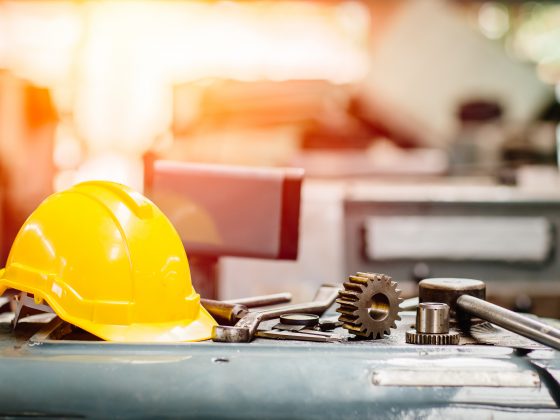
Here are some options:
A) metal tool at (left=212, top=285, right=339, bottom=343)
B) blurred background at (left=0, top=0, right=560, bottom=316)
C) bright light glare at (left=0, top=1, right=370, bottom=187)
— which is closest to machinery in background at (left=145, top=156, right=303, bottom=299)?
metal tool at (left=212, top=285, right=339, bottom=343)

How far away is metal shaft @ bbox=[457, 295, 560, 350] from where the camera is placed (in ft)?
4.21

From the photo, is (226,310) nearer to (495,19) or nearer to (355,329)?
(355,329)

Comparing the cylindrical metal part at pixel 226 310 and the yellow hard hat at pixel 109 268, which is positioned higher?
the yellow hard hat at pixel 109 268

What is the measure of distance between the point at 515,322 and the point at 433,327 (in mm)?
153

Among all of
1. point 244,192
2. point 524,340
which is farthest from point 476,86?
point 524,340

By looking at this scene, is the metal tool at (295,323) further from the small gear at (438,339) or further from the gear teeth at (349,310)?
the small gear at (438,339)

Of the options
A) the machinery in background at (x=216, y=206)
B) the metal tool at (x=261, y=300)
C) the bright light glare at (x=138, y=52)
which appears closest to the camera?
the metal tool at (x=261, y=300)

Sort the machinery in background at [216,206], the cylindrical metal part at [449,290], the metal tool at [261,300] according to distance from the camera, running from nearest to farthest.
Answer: the cylindrical metal part at [449,290], the metal tool at [261,300], the machinery in background at [216,206]

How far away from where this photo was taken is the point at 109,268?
1.42 meters

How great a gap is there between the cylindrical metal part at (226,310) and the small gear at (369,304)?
21 centimetres

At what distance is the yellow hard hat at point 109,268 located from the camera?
1.41 meters

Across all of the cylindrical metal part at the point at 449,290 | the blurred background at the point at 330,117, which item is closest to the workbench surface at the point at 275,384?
the cylindrical metal part at the point at 449,290

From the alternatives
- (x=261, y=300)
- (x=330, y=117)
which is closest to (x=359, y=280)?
(x=261, y=300)

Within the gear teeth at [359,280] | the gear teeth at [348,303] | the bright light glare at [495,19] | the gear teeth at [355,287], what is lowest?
the gear teeth at [348,303]
